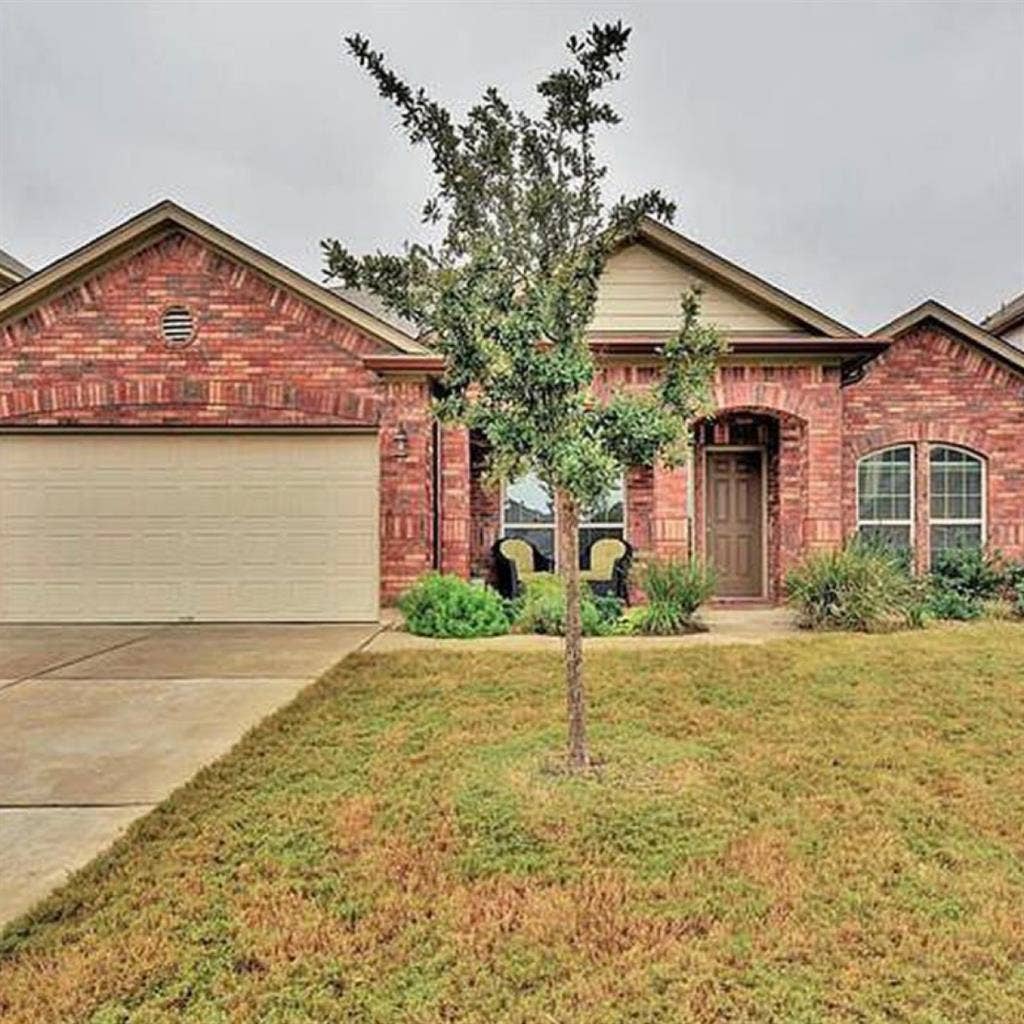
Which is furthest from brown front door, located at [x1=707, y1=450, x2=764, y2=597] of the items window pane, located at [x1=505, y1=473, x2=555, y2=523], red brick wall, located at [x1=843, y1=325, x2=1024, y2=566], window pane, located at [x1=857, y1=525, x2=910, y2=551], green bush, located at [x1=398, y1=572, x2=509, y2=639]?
green bush, located at [x1=398, y1=572, x2=509, y2=639]

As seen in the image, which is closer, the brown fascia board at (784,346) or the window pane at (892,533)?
the brown fascia board at (784,346)

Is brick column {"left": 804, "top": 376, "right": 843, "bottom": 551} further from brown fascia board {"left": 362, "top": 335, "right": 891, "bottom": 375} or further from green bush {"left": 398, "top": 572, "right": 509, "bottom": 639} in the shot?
green bush {"left": 398, "top": 572, "right": 509, "bottom": 639}

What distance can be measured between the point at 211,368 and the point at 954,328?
417 inches

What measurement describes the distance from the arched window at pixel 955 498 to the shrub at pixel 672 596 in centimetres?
478

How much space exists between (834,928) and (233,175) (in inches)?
813

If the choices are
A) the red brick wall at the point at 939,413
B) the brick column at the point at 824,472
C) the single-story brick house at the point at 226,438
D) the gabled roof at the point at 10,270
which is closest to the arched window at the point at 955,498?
the red brick wall at the point at 939,413

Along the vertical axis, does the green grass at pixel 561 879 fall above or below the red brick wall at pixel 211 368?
below

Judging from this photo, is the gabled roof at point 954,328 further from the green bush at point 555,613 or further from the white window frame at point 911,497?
the green bush at point 555,613

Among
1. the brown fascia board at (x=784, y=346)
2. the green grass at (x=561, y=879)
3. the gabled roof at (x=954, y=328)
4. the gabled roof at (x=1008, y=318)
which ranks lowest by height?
the green grass at (x=561, y=879)

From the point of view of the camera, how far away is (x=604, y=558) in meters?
12.0

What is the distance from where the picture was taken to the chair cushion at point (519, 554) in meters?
12.0

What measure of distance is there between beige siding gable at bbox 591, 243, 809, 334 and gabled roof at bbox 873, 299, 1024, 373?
7.61ft

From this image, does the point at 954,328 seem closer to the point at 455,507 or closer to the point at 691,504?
the point at 691,504

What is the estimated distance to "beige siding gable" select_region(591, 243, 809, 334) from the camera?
12641 millimetres
